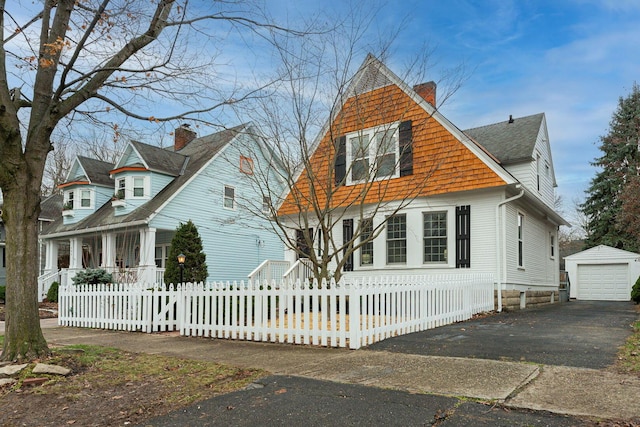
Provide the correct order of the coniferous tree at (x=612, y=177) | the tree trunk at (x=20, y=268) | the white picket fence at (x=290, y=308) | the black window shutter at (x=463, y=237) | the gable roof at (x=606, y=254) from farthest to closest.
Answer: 1. the coniferous tree at (x=612, y=177)
2. the gable roof at (x=606, y=254)
3. the black window shutter at (x=463, y=237)
4. the white picket fence at (x=290, y=308)
5. the tree trunk at (x=20, y=268)

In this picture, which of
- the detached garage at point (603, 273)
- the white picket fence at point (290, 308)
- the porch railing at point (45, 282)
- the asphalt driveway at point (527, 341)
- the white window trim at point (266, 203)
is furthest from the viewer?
the detached garage at point (603, 273)

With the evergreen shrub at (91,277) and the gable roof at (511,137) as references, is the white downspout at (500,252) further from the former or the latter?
the evergreen shrub at (91,277)

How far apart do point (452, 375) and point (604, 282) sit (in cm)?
2206

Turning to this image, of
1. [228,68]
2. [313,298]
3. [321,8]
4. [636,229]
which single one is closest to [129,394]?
[313,298]

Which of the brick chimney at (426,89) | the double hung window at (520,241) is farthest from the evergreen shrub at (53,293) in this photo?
the double hung window at (520,241)

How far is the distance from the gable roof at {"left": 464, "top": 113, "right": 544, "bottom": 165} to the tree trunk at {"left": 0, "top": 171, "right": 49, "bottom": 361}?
1297 centimetres

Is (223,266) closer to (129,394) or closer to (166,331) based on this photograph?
(166,331)

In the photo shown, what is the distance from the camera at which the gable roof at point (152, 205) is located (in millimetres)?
19812

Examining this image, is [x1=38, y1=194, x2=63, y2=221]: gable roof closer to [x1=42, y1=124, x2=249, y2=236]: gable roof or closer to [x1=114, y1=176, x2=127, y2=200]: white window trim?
[x1=42, y1=124, x2=249, y2=236]: gable roof

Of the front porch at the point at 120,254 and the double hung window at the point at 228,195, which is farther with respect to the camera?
the double hung window at the point at 228,195

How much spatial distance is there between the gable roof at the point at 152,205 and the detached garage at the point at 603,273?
17625 millimetres

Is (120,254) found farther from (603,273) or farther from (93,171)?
(603,273)

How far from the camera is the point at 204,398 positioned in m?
4.61

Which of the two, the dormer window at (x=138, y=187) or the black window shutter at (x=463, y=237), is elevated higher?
the dormer window at (x=138, y=187)
